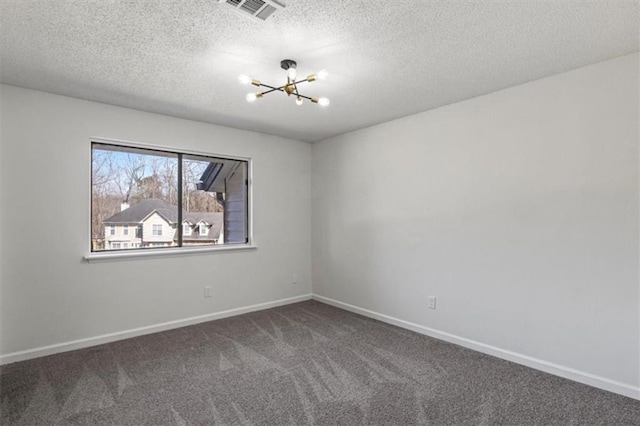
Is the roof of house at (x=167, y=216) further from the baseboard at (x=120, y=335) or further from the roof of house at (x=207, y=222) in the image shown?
the baseboard at (x=120, y=335)

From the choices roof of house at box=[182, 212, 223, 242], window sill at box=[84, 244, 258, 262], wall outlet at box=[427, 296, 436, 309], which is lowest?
wall outlet at box=[427, 296, 436, 309]

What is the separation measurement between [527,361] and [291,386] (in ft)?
6.60

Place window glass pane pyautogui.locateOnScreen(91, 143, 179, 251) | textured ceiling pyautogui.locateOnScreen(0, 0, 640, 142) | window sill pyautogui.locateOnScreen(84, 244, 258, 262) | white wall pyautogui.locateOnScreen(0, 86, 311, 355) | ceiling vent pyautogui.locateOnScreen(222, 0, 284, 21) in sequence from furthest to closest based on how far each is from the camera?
window glass pane pyautogui.locateOnScreen(91, 143, 179, 251)
window sill pyautogui.locateOnScreen(84, 244, 258, 262)
white wall pyautogui.locateOnScreen(0, 86, 311, 355)
textured ceiling pyautogui.locateOnScreen(0, 0, 640, 142)
ceiling vent pyautogui.locateOnScreen(222, 0, 284, 21)

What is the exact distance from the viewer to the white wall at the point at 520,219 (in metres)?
2.51

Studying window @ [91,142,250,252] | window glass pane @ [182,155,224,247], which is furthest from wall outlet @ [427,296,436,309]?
window glass pane @ [182,155,224,247]

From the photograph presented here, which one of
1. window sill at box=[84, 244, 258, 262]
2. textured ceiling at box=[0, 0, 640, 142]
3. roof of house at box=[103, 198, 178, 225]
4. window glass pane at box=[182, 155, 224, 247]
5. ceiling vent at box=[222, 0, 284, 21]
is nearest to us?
ceiling vent at box=[222, 0, 284, 21]

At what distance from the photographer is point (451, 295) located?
350 centimetres

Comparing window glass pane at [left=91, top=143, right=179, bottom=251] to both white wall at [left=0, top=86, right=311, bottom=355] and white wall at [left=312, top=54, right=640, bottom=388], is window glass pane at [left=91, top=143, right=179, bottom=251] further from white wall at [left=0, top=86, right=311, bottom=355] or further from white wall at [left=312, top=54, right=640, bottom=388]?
white wall at [left=312, top=54, right=640, bottom=388]

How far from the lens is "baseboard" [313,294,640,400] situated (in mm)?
2484

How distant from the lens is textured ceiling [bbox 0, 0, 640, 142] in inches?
77.6

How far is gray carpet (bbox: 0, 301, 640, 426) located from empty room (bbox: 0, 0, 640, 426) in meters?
0.02

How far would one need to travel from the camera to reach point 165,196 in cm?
406

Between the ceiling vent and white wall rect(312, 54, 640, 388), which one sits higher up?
the ceiling vent

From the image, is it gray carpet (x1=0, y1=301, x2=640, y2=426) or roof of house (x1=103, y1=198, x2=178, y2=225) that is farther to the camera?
roof of house (x1=103, y1=198, x2=178, y2=225)
